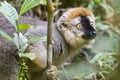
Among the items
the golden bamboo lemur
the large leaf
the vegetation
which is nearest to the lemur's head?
the golden bamboo lemur

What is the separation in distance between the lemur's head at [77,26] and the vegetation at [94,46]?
0.30 meters

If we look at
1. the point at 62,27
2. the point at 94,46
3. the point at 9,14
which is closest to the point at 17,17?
the point at 9,14

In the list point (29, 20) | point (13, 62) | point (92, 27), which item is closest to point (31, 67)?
point (13, 62)

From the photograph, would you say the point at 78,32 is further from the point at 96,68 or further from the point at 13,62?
the point at 13,62

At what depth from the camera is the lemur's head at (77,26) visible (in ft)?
17.3

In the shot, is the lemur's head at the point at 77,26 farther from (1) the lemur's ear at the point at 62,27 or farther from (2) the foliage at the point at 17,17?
(2) the foliage at the point at 17,17

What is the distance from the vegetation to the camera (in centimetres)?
378

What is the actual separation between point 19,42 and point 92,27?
155 cm

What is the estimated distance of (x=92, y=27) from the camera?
17.1 feet

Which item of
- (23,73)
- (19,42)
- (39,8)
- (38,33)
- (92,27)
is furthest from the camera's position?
(39,8)

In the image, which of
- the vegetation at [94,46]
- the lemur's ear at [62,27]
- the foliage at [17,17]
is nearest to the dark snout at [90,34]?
the vegetation at [94,46]

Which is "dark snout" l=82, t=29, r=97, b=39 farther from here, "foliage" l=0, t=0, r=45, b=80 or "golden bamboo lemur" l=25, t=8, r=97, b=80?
"foliage" l=0, t=0, r=45, b=80

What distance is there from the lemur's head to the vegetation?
0.30m

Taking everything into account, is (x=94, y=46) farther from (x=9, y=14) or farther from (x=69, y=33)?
(x=9, y=14)
